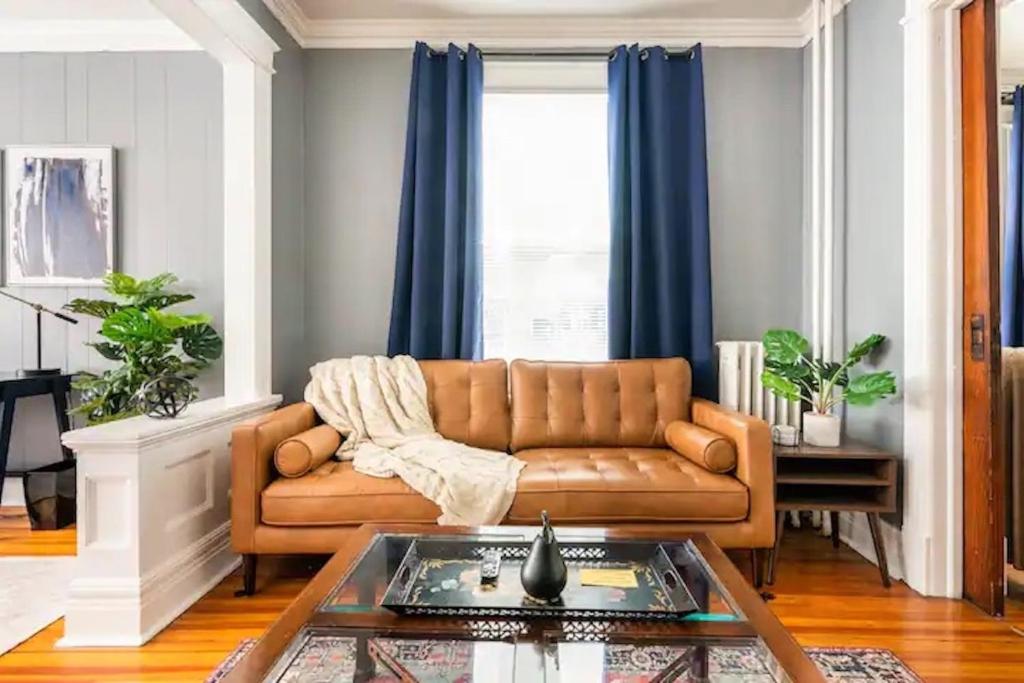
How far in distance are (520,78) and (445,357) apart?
1.62 meters

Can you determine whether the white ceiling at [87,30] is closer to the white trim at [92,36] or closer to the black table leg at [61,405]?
the white trim at [92,36]

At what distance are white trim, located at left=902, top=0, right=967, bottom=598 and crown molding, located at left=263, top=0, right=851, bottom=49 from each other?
112cm

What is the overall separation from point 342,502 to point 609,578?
1.26 meters

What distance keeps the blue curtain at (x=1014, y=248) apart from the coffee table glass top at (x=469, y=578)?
10.1 feet

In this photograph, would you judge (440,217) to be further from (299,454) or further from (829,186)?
(829,186)

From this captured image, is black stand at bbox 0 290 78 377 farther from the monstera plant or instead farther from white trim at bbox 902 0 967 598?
white trim at bbox 902 0 967 598

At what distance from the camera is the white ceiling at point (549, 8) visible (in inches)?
138

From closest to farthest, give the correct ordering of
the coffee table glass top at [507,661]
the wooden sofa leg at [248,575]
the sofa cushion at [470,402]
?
the coffee table glass top at [507,661], the wooden sofa leg at [248,575], the sofa cushion at [470,402]

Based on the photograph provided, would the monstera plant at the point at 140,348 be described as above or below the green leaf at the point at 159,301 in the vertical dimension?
below

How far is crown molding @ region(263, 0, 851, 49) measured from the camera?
368cm

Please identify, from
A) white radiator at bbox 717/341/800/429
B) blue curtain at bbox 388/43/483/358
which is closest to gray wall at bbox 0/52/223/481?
blue curtain at bbox 388/43/483/358

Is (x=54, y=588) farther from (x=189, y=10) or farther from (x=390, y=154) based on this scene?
(x=390, y=154)

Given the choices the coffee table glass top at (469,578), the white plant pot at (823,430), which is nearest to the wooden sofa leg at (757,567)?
the white plant pot at (823,430)

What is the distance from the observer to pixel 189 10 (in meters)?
2.62
